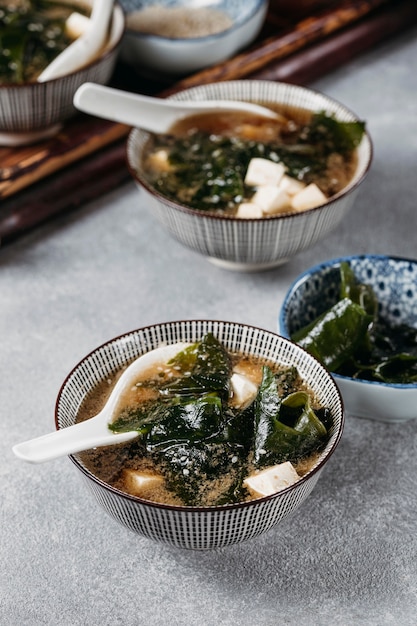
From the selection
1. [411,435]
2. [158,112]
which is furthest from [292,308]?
[158,112]

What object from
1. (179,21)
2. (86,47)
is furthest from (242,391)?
(179,21)

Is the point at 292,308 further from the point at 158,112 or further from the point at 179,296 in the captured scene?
the point at 158,112

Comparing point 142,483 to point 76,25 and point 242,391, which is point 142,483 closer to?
point 242,391

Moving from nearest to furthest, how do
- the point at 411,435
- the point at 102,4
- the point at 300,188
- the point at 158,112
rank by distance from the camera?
the point at 411,435 < the point at 300,188 < the point at 158,112 < the point at 102,4

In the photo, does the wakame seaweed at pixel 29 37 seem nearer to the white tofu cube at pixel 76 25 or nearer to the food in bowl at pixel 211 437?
the white tofu cube at pixel 76 25

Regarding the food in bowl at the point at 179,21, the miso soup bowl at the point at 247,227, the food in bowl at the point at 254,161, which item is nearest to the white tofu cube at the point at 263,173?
the food in bowl at the point at 254,161

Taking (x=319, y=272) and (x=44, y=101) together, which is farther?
(x=44, y=101)
